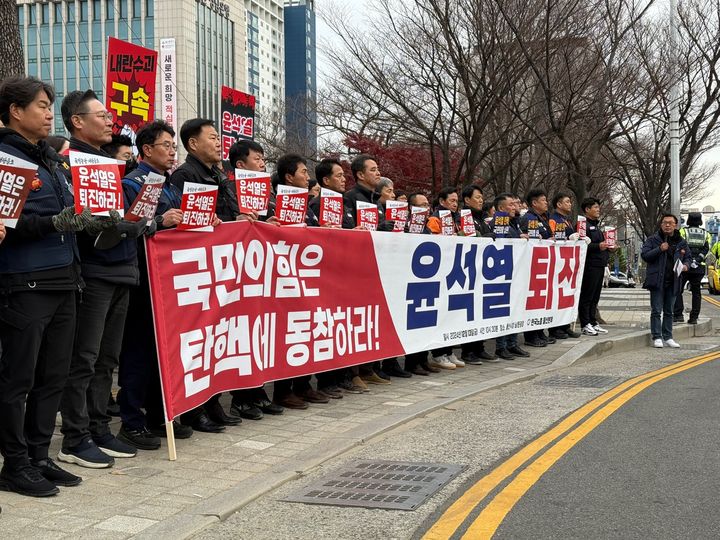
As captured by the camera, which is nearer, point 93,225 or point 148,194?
point 93,225

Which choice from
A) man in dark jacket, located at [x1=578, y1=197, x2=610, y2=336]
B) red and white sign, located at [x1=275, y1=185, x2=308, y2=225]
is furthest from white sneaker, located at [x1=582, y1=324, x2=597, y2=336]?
red and white sign, located at [x1=275, y1=185, x2=308, y2=225]

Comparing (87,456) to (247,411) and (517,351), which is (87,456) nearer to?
(247,411)

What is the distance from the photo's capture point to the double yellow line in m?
4.34

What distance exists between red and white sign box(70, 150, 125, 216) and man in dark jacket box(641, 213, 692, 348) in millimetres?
9493

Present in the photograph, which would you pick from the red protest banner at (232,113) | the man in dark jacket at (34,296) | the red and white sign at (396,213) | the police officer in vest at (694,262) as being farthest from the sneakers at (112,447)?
the police officer in vest at (694,262)

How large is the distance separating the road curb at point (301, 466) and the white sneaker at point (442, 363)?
2.54 ft

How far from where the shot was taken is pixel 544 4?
49.8 ft

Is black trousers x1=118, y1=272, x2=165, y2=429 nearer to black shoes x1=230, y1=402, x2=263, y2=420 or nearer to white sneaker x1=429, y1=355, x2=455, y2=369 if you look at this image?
black shoes x1=230, y1=402, x2=263, y2=420

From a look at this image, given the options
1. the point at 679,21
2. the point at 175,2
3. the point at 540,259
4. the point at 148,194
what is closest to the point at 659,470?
the point at 148,194

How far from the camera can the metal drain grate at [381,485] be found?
4750 mm

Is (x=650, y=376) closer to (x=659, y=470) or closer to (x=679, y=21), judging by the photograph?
(x=659, y=470)

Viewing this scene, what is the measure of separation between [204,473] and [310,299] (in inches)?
95.5

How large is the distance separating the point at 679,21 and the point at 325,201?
15.7 meters

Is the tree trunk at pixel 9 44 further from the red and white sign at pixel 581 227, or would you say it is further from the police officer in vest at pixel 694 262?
the police officer in vest at pixel 694 262
